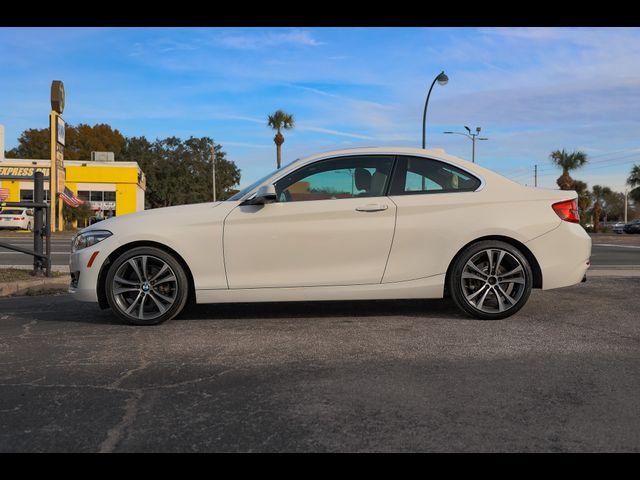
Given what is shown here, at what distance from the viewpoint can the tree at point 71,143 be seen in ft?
218

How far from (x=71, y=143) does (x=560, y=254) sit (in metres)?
70.5

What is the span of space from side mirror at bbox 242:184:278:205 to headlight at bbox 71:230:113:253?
1325 millimetres

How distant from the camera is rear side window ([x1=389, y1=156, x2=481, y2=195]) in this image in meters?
5.37

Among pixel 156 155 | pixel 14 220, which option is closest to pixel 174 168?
pixel 156 155

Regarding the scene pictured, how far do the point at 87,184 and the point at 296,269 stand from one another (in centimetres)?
4616

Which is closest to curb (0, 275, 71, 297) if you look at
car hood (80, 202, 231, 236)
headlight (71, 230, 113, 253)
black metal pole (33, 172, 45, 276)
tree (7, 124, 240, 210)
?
black metal pole (33, 172, 45, 276)

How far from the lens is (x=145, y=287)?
16.9 feet

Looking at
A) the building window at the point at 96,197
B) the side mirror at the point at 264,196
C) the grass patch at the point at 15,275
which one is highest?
the building window at the point at 96,197

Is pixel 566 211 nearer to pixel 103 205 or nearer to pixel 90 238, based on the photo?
pixel 90 238

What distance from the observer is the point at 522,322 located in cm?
516

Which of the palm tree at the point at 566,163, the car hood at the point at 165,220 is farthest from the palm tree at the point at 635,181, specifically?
the car hood at the point at 165,220

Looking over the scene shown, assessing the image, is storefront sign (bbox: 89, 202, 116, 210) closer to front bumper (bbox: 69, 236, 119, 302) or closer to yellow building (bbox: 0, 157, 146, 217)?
yellow building (bbox: 0, 157, 146, 217)

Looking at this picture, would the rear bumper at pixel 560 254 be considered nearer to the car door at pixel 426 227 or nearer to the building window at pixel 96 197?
the car door at pixel 426 227

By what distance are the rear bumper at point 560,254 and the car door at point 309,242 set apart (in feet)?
4.72
